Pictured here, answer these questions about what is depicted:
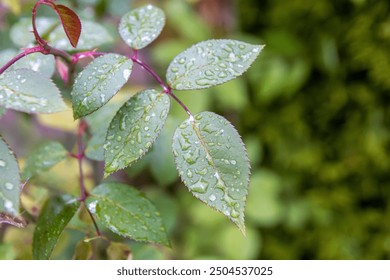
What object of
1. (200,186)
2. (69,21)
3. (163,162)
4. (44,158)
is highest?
(69,21)

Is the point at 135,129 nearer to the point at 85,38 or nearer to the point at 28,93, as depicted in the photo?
the point at 28,93

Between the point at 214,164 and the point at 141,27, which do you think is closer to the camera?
the point at 214,164

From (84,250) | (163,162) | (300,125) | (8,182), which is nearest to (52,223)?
(84,250)

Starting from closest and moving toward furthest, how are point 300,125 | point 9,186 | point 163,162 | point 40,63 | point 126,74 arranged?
point 9,186 → point 126,74 → point 40,63 → point 163,162 → point 300,125

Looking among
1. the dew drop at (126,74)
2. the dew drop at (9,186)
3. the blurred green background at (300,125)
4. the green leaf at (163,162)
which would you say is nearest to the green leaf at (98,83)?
the dew drop at (126,74)

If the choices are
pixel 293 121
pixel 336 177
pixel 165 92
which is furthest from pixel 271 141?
pixel 165 92

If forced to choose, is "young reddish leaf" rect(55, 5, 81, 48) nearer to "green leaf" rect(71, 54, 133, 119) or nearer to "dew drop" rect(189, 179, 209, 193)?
"green leaf" rect(71, 54, 133, 119)
